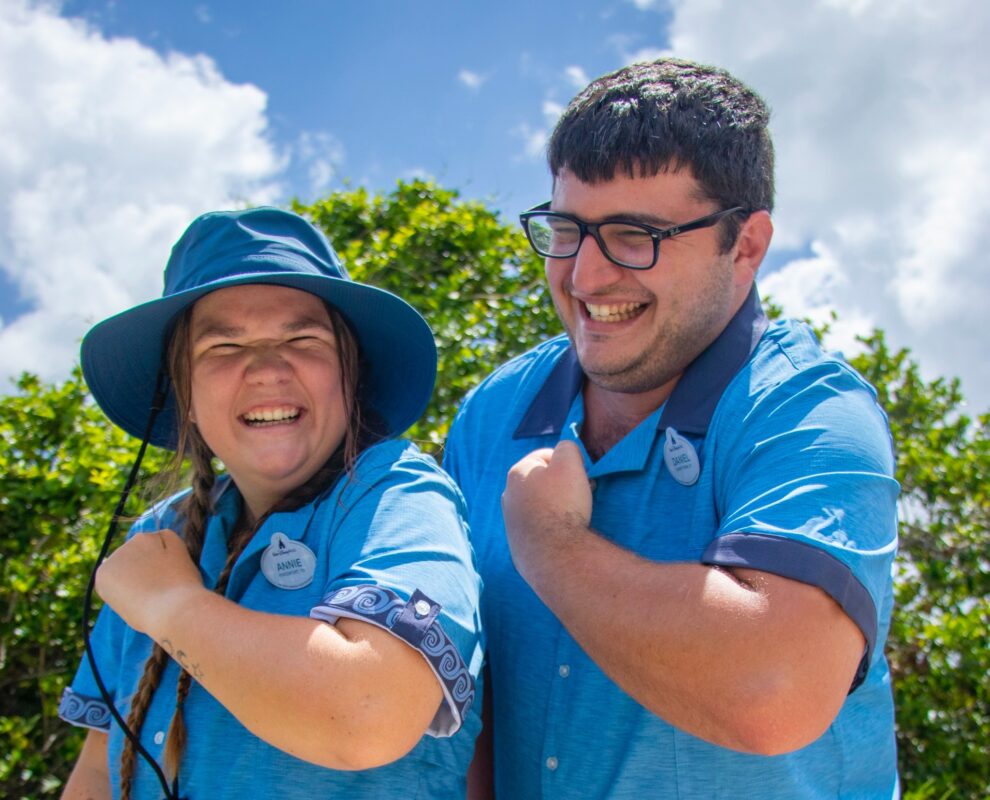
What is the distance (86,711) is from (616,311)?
1.65 metres

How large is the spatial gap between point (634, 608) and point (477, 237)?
3591 mm

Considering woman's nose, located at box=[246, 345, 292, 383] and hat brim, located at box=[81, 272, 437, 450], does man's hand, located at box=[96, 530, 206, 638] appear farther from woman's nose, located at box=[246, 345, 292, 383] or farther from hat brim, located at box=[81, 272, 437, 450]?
hat brim, located at box=[81, 272, 437, 450]

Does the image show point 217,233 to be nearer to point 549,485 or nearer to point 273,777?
point 549,485

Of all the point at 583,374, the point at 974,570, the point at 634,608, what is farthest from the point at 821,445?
the point at 974,570

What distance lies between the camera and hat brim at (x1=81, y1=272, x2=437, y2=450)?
229 centimetres

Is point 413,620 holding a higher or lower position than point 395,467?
lower

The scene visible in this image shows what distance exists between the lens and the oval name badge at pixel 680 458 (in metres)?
2.10

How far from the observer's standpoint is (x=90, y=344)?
7.99 feet

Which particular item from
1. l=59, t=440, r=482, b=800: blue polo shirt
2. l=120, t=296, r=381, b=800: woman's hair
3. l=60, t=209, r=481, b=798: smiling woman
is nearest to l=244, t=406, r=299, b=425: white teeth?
l=60, t=209, r=481, b=798: smiling woman

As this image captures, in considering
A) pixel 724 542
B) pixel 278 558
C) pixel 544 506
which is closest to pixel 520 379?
pixel 544 506

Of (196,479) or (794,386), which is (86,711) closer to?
(196,479)

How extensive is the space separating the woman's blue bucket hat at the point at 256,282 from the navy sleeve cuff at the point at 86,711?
70cm

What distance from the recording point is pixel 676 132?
2.25m

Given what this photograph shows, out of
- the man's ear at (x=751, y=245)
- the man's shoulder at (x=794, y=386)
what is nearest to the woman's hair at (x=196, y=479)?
the man's shoulder at (x=794, y=386)
